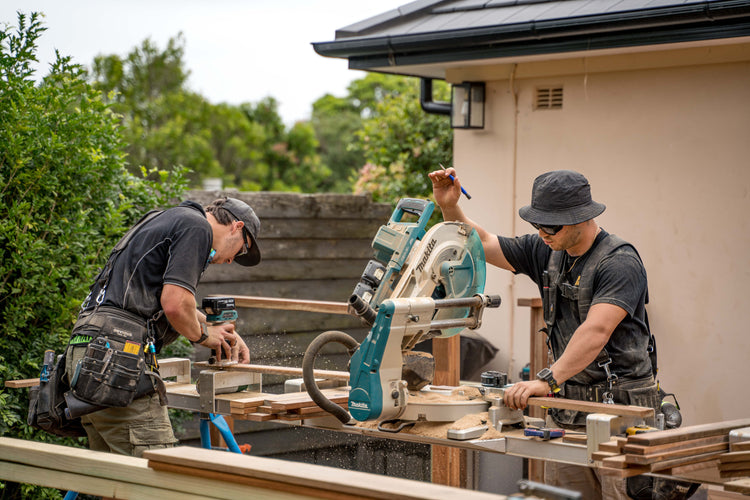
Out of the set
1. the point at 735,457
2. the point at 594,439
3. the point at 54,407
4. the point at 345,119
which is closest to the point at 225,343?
the point at 54,407

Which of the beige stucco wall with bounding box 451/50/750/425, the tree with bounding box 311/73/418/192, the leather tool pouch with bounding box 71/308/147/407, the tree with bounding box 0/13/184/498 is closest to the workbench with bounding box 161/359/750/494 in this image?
the leather tool pouch with bounding box 71/308/147/407

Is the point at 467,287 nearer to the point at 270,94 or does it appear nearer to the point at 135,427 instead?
the point at 135,427

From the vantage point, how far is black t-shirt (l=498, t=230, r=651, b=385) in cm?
318

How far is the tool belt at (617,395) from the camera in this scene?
324 cm

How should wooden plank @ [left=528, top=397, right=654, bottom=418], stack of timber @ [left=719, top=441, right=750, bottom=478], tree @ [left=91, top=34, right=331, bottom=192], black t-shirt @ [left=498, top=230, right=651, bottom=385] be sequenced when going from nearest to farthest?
1. stack of timber @ [left=719, top=441, right=750, bottom=478]
2. wooden plank @ [left=528, top=397, right=654, bottom=418]
3. black t-shirt @ [left=498, top=230, right=651, bottom=385]
4. tree @ [left=91, top=34, right=331, bottom=192]

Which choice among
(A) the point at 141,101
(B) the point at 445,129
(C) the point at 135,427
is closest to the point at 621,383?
(C) the point at 135,427

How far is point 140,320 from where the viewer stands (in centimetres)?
336

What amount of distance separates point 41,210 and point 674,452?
10.8ft

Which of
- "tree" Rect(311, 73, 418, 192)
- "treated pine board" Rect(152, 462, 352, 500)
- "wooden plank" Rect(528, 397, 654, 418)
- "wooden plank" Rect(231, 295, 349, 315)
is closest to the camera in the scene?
"treated pine board" Rect(152, 462, 352, 500)

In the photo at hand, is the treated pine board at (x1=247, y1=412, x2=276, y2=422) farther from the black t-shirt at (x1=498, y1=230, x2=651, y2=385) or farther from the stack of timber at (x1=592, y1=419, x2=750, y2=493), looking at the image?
the stack of timber at (x1=592, y1=419, x2=750, y2=493)

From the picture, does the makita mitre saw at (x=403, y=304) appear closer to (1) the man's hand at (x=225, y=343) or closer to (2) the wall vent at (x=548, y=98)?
(1) the man's hand at (x=225, y=343)

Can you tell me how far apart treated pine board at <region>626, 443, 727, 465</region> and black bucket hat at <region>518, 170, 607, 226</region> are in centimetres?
92

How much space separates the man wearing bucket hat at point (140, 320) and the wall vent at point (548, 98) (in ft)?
9.93

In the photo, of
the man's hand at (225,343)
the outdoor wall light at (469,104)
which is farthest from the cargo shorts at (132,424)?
the outdoor wall light at (469,104)
